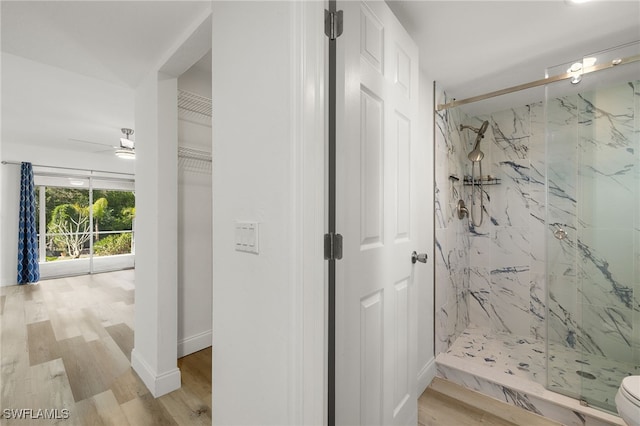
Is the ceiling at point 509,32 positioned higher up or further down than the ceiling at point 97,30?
higher up

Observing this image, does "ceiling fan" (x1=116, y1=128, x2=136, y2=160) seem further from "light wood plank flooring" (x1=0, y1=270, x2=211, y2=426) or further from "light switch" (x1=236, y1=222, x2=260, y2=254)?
"light switch" (x1=236, y1=222, x2=260, y2=254)

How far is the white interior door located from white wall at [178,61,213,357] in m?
1.82

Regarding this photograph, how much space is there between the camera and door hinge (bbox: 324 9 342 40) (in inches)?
37.8

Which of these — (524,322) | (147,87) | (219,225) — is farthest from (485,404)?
(147,87)

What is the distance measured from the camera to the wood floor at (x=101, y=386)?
5.74 ft

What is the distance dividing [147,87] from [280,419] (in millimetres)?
2319

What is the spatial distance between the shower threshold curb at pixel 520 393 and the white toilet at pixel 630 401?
361 millimetres

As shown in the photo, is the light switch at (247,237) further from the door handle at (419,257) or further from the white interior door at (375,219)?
the door handle at (419,257)

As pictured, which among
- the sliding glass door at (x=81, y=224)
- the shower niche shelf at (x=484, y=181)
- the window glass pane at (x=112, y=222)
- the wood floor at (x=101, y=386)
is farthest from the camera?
the window glass pane at (x=112, y=222)

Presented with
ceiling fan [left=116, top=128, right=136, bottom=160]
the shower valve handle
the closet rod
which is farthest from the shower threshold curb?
ceiling fan [left=116, top=128, right=136, bottom=160]

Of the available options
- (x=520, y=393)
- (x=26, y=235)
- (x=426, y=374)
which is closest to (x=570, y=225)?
(x=520, y=393)

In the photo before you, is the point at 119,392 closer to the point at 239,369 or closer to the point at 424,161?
the point at 239,369

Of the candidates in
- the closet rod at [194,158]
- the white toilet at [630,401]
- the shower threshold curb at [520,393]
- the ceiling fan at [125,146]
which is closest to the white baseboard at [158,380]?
the closet rod at [194,158]

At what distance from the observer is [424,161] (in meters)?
2.06
